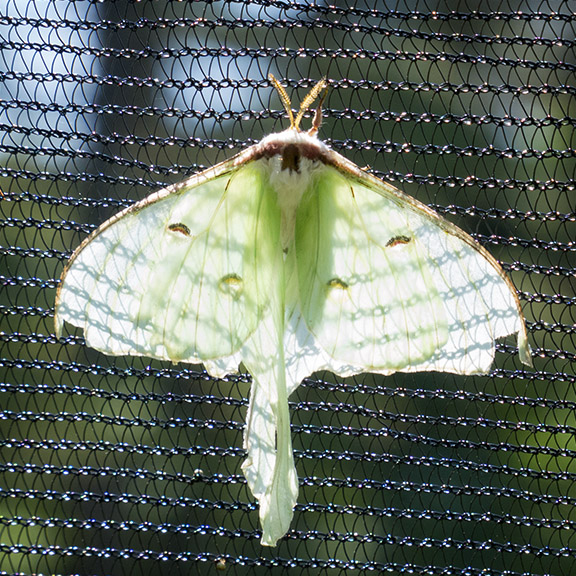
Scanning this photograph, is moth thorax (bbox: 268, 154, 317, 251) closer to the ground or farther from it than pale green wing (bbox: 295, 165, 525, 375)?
farther from it

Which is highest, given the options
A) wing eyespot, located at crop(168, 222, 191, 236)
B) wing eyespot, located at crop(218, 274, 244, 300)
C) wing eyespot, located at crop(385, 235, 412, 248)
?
wing eyespot, located at crop(385, 235, 412, 248)

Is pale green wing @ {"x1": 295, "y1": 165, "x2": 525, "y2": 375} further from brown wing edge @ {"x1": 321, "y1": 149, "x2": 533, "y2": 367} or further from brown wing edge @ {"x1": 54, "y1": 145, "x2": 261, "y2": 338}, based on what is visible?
brown wing edge @ {"x1": 54, "y1": 145, "x2": 261, "y2": 338}

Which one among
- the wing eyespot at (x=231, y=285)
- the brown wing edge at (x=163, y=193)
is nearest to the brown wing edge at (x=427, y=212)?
the brown wing edge at (x=163, y=193)

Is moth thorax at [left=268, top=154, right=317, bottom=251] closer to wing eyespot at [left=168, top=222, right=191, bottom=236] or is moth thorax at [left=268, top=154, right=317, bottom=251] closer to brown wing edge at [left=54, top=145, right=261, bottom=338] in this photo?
brown wing edge at [left=54, top=145, right=261, bottom=338]

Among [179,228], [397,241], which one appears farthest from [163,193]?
[397,241]

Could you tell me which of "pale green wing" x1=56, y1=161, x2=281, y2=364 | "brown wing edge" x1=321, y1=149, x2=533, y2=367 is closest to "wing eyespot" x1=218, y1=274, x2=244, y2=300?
"pale green wing" x1=56, y1=161, x2=281, y2=364

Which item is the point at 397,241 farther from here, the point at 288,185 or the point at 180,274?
the point at 180,274

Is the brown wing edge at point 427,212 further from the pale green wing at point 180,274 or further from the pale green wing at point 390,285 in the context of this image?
the pale green wing at point 180,274
